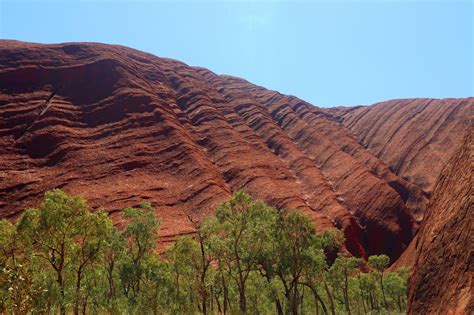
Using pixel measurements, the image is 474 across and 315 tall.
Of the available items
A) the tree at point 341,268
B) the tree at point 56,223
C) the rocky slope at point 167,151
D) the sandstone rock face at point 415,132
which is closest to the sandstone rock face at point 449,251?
the tree at point 56,223

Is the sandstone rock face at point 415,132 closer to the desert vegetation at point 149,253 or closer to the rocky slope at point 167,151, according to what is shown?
the rocky slope at point 167,151

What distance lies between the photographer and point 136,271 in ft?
126

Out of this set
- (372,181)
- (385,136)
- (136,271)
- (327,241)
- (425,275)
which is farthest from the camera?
(385,136)

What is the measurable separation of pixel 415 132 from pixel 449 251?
133 metres

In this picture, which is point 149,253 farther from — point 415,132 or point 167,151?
point 415,132

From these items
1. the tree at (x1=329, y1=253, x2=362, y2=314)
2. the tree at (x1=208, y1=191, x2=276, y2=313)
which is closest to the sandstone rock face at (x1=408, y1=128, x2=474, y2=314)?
the tree at (x1=208, y1=191, x2=276, y2=313)

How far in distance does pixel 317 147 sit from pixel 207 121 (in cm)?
3612

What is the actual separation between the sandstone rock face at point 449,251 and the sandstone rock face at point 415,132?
10713 centimetres

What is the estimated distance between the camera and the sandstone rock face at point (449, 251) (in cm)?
663

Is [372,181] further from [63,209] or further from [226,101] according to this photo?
[63,209]

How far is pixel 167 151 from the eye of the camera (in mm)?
105438

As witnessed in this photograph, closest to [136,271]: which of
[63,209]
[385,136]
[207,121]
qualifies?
[63,209]

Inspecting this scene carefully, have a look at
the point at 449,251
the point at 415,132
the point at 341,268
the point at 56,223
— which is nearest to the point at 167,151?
the point at 341,268

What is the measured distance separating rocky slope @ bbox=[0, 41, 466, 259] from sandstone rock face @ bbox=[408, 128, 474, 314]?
6855 cm
